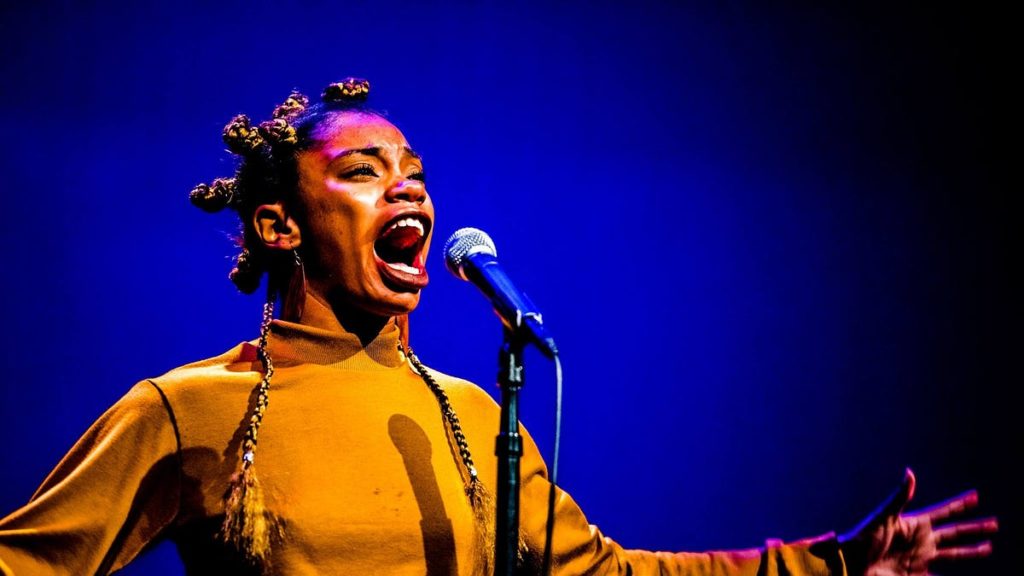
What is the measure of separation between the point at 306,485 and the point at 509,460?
1.86 ft

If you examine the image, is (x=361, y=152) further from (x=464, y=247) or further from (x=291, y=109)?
(x=464, y=247)

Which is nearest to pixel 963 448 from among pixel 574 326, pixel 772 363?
pixel 772 363

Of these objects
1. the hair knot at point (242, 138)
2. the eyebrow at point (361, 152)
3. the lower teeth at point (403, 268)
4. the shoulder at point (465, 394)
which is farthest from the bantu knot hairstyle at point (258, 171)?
the shoulder at point (465, 394)

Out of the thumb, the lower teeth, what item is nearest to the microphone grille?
the lower teeth

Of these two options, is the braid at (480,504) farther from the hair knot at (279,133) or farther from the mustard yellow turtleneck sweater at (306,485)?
the hair knot at (279,133)

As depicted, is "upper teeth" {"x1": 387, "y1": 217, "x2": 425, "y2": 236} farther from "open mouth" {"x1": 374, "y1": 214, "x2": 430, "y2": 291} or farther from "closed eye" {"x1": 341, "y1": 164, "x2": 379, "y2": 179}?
"closed eye" {"x1": 341, "y1": 164, "x2": 379, "y2": 179}

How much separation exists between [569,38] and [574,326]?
1.21m

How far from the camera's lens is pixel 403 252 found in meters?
2.37

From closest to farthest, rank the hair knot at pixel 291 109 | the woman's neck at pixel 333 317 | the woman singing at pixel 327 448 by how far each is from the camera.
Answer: the woman singing at pixel 327 448 → the woman's neck at pixel 333 317 → the hair knot at pixel 291 109

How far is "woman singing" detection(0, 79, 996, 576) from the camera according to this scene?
1.86 m

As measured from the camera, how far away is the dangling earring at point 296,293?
2301mm

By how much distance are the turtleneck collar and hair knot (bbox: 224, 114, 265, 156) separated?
19.5 inches

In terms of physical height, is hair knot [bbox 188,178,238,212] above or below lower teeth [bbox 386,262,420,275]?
above

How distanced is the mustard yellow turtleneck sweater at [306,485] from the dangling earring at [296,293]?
82 mm
